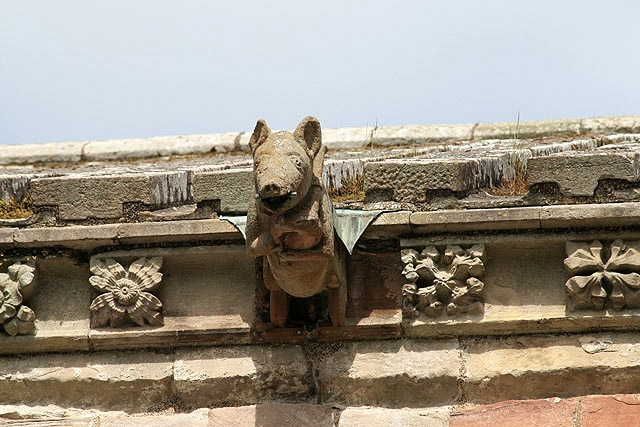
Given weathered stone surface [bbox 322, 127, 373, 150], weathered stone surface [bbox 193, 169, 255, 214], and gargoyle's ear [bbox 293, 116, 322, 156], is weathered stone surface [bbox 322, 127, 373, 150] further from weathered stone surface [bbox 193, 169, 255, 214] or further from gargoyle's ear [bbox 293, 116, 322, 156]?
gargoyle's ear [bbox 293, 116, 322, 156]

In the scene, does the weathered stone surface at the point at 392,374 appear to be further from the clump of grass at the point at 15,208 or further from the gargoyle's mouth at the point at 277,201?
the clump of grass at the point at 15,208

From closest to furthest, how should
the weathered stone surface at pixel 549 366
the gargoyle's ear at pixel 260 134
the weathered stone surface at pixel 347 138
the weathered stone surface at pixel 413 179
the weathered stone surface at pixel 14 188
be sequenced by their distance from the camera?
the gargoyle's ear at pixel 260 134 → the weathered stone surface at pixel 549 366 → the weathered stone surface at pixel 413 179 → the weathered stone surface at pixel 14 188 → the weathered stone surface at pixel 347 138

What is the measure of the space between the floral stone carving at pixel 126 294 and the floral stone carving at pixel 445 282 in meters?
1.24

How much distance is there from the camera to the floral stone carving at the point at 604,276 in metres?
6.95

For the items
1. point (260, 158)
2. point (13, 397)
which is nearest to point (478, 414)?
point (260, 158)

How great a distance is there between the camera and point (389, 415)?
7090 mm

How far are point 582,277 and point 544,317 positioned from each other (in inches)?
10.3

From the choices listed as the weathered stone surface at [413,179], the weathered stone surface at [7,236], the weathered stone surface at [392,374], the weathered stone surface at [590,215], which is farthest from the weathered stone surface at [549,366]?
the weathered stone surface at [7,236]

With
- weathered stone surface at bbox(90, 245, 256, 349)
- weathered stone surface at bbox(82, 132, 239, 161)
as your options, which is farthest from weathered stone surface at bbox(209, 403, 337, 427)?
weathered stone surface at bbox(82, 132, 239, 161)

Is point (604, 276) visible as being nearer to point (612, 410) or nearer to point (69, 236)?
point (612, 410)

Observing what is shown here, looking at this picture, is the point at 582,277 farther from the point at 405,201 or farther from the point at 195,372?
the point at 195,372

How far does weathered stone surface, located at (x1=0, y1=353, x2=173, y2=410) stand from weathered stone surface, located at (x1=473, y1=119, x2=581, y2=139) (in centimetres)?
352

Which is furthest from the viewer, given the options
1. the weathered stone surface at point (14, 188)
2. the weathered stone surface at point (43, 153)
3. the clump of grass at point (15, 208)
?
the weathered stone surface at point (43, 153)

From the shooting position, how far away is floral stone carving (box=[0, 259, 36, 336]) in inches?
292
